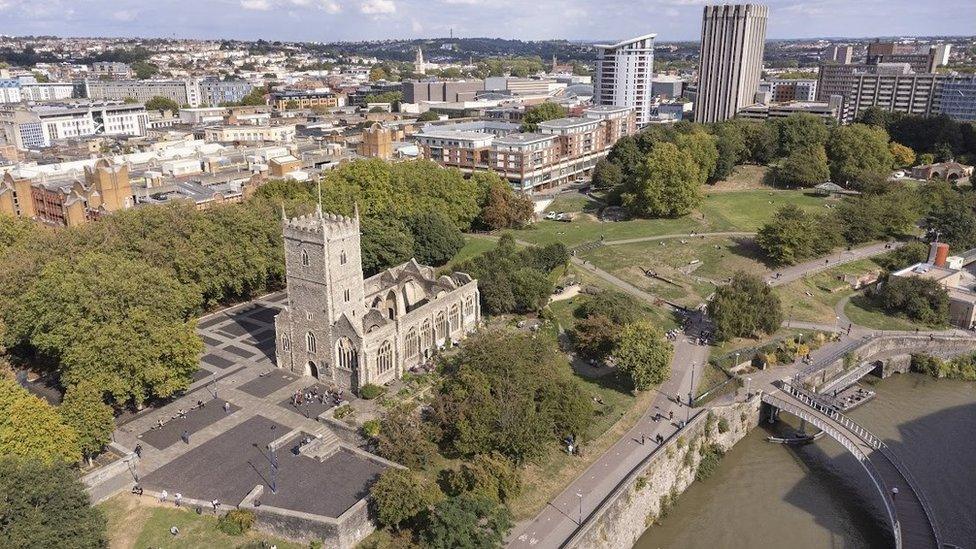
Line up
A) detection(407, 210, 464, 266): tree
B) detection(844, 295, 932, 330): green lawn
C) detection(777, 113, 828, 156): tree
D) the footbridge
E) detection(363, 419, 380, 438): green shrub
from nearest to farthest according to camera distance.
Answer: the footbridge
detection(363, 419, 380, 438): green shrub
detection(844, 295, 932, 330): green lawn
detection(407, 210, 464, 266): tree
detection(777, 113, 828, 156): tree

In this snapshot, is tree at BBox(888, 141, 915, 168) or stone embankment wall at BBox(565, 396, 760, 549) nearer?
stone embankment wall at BBox(565, 396, 760, 549)

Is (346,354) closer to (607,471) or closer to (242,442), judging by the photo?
(242,442)

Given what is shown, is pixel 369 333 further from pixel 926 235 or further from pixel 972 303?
pixel 926 235

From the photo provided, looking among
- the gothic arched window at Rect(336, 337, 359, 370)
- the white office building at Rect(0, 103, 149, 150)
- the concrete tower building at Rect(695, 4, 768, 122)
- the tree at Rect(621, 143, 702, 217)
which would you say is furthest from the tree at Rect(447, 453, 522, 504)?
the concrete tower building at Rect(695, 4, 768, 122)

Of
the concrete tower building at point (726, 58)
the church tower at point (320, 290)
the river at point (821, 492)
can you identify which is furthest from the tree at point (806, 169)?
the church tower at point (320, 290)

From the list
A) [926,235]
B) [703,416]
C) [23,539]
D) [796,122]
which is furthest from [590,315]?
[796,122]

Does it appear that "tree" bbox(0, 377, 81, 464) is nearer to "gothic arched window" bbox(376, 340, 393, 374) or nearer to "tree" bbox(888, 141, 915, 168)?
"gothic arched window" bbox(376, 340, 393, 374)
